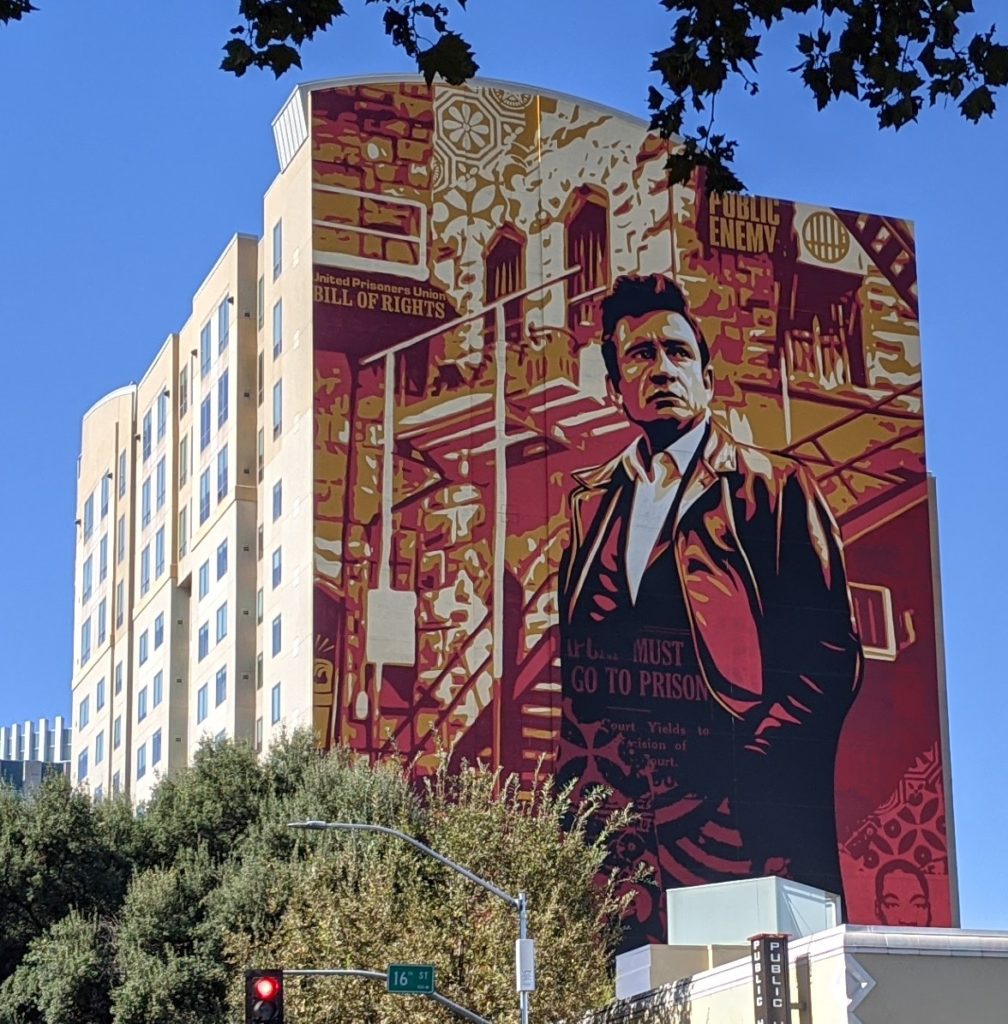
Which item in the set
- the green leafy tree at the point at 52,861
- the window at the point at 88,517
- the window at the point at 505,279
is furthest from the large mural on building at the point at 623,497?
the window at the point at 88,517

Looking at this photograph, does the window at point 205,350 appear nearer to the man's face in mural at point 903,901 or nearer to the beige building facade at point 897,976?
the man's face in mural at point 903,901

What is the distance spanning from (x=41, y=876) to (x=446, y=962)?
18.4 meters

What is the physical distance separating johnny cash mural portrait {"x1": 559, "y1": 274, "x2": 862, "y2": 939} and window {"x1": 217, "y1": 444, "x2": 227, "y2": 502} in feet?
48.9

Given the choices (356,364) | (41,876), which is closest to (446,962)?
(41,876)

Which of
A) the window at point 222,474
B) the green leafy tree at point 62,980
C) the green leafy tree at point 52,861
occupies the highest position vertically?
the window at point 222,474

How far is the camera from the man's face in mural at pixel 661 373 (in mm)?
79625

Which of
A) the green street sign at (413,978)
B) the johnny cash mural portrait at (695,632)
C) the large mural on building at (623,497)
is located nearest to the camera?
the green street sign at (413,978)

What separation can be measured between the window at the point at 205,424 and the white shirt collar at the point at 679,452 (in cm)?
1865

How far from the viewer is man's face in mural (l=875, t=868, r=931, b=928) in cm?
7788

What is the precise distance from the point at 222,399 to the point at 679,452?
1880 centimetres

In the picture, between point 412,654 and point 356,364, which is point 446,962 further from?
point 356,364

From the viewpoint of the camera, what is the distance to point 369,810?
58219 millimetres

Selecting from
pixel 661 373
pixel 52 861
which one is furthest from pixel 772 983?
pixel 661 373

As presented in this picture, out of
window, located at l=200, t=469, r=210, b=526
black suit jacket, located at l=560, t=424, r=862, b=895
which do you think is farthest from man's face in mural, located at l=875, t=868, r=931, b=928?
window, located at l=200, t=469, r=210, b=526
